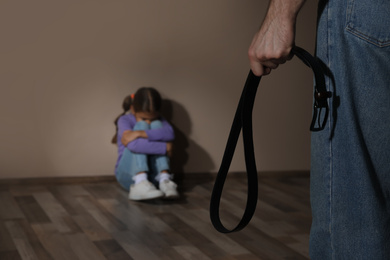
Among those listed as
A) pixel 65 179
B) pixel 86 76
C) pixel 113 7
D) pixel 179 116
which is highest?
pixel 113 7

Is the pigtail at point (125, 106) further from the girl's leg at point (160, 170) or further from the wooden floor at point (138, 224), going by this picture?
the wooden floor at point (138, 224)

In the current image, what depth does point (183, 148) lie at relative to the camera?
392cm

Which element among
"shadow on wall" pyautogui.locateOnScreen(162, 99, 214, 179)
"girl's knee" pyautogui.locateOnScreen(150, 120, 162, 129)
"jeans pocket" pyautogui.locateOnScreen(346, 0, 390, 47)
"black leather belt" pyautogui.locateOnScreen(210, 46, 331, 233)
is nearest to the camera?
"jeans pocket" pyautogui.locateOnScreen(346, 0, 390, 47)

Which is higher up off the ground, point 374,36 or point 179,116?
point 374,36

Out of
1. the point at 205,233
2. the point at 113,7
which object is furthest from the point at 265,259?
the point at 113,7

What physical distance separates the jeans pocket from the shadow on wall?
283 centimetres

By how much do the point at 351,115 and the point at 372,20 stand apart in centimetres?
17

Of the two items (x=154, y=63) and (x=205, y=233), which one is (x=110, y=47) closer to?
(x=154, y=63)

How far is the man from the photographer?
1038 millimetres

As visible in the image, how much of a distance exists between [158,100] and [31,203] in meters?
0.93

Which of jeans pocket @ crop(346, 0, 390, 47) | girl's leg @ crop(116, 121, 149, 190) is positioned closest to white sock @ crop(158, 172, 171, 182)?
girl's leg @ crop(116, 121, 149, 190)

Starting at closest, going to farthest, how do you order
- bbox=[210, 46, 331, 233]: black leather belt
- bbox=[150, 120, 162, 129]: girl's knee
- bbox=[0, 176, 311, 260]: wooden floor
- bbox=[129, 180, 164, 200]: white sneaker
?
bbox=[210, 46, 331, 233]: black leather belt
bbox=[0, 176, 311, 260]: wooden floor
bbox=[129, 180, 164, 200]: white sneaker
bbox=[150, 120, 162, 129]: girl's knee

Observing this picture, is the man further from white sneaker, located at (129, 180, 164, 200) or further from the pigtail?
the pigtail

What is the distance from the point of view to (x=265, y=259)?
7.61ft
